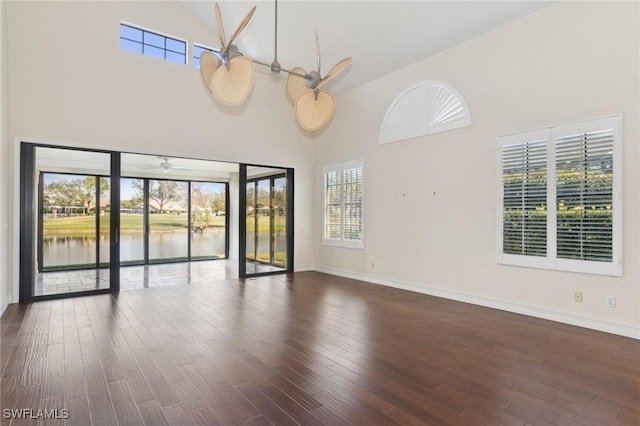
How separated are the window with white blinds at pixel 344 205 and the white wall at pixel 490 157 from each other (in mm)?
245

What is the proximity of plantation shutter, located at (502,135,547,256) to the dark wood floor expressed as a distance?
3.19 ft

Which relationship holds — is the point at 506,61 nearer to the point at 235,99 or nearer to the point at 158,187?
the point at 235,99

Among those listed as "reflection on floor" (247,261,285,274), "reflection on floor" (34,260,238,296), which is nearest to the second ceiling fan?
"reflection on floor" (34,260,238,296)

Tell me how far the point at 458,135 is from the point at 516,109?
0.88 meters

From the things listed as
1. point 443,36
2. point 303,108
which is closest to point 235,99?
point 303,108

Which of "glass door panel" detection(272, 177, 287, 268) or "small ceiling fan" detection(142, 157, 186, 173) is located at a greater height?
"small ceiling fan" detection(142, 157, 186, 173)

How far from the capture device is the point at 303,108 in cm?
374

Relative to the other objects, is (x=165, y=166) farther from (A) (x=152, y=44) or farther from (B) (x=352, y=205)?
(B) (x=352, y=205)

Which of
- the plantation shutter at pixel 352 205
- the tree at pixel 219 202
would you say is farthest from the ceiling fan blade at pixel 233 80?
the tree at pixel 219 202

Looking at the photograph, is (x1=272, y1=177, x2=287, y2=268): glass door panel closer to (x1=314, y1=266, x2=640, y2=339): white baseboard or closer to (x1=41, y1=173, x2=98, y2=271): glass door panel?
(x1=314, y1=266, x2=640, y2=339): white baseboard

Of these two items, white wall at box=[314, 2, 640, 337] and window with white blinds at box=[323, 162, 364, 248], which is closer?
white wall at box=[314, 2, 640, 337]

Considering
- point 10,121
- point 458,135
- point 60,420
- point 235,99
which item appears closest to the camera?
point 60,420

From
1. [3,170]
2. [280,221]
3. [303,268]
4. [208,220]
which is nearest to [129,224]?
[208,220]

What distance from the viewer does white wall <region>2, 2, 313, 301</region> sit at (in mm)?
5148
